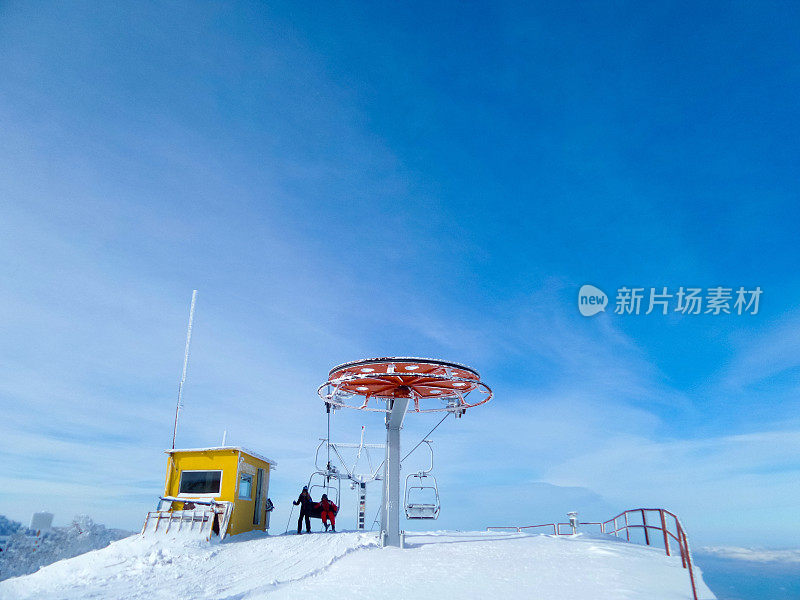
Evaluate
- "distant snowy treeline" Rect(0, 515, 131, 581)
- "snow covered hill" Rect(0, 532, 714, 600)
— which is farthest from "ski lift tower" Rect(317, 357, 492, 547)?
"distant snowy treeline" Rect(0, 515, 131, 581)

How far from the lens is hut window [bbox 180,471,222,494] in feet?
70.2

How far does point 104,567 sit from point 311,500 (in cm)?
1099

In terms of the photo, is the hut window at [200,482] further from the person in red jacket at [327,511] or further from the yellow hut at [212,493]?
the person in red jacket at [327,511]

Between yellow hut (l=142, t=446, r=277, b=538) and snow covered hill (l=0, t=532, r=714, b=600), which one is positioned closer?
snow covered hill (l=0, t=532, r=714, b=600)

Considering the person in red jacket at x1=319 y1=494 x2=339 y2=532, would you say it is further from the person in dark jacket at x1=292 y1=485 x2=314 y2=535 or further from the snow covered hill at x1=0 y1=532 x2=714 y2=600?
the snow covered hill at x1=0 y1=532 x2=714 y2=600

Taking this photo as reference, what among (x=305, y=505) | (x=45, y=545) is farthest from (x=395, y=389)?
(x=45, y=545)

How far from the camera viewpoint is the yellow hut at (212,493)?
1920 cm

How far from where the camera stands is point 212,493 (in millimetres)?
21250

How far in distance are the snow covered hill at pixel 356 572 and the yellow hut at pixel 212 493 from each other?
121cm

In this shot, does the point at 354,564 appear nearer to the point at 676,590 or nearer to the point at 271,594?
the point at 271,594

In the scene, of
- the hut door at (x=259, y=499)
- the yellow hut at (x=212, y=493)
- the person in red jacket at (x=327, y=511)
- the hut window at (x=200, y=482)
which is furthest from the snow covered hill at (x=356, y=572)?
the person in red jacket at (x=327, y=511)

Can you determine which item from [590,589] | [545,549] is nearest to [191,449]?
[545,549]

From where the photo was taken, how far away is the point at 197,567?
1437cm

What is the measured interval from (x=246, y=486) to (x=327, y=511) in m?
4.13
